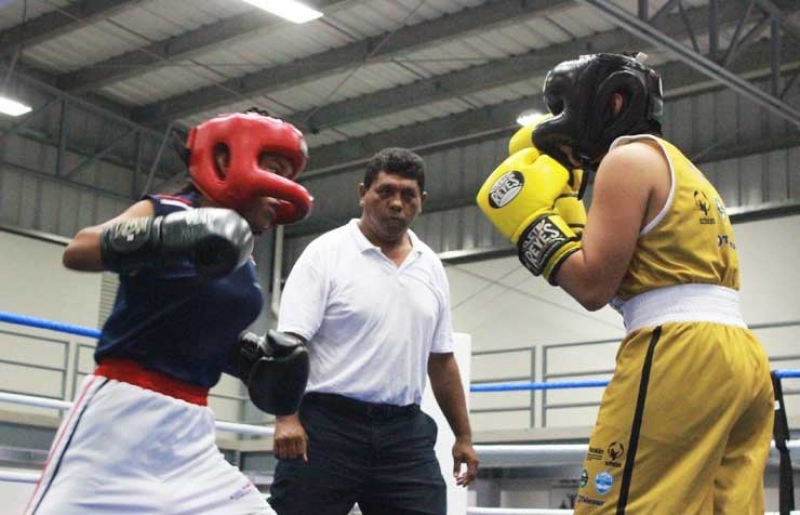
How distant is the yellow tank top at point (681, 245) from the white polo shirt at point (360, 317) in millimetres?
977

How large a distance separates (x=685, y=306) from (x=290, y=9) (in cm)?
714

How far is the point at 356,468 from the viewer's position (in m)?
2.77

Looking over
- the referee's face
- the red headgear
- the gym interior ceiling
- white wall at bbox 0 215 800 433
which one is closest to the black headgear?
the red headgear

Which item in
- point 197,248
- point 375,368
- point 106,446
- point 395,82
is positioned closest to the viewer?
point 197,248

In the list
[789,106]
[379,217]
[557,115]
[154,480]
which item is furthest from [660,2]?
[154,480]

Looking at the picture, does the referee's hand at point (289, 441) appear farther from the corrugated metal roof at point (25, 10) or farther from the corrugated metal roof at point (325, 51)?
the corrugated metal roof at point (25, 10)

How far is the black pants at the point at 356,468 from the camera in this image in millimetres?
2750

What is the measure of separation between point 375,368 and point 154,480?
1.00 metres

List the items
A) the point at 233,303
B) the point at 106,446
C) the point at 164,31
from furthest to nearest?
the point at 164,31 → the point at 233,303 → the point at 106,446

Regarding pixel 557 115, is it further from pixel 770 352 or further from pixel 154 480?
pixel 770 352

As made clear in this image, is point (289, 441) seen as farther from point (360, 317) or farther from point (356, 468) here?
point (360, 317)

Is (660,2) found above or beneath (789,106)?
above

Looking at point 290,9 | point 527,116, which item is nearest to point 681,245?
point 290,9

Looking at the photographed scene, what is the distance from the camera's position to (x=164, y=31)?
A: 1060cm
